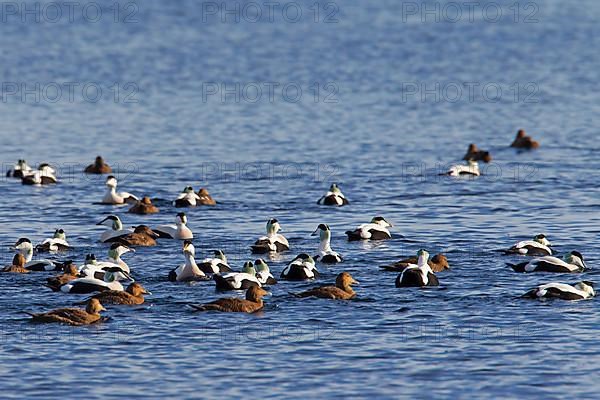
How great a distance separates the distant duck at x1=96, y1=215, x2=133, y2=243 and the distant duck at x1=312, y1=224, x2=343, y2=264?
4519 millimetres

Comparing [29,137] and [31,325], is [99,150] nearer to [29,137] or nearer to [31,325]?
[29,137]

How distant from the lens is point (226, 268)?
29125 millimetres

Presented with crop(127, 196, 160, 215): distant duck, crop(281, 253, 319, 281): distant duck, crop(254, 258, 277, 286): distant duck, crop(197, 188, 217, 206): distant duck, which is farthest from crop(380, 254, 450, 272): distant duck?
crop(127, 196, 160, 215): distant duck

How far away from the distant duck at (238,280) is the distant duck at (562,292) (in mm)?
4971

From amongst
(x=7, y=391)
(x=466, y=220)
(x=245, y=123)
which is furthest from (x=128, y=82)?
(x=7, y=391)

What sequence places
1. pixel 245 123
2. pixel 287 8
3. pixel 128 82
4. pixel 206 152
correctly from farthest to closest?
pixel 287 8
pixel 128 82
pixel 245 123
pixel 206 152

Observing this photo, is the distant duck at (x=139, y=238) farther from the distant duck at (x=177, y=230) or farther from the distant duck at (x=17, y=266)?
the distant duck at (x=17, y=266)

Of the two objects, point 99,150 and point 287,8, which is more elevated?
point 287,8

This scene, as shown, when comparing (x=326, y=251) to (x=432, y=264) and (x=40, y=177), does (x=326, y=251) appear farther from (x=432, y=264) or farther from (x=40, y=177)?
(x=40, y=177)

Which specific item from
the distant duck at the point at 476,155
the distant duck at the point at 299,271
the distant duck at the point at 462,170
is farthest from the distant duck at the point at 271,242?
the distant duck at the point at 476,155

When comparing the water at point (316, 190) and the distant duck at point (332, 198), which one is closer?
the water at point (316, 190)

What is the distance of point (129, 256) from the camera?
31.3 metres

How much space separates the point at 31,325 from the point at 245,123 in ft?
106

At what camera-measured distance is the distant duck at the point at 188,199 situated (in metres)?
37.6
